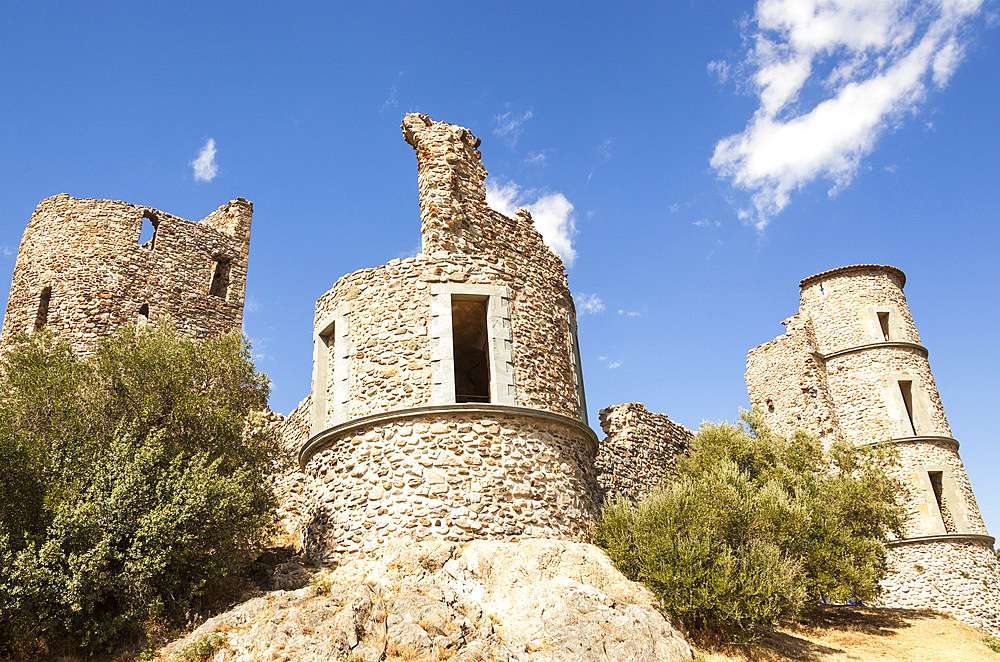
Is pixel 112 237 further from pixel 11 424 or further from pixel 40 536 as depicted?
pixel 40 536

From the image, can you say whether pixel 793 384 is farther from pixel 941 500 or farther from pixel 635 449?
pixel 635 449

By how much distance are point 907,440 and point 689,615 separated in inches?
571

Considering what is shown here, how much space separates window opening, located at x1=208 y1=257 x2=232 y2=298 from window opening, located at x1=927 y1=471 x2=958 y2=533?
21.7 metres

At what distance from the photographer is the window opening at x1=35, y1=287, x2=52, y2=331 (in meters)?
17.8

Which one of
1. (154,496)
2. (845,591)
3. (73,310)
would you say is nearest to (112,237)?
(73,310)

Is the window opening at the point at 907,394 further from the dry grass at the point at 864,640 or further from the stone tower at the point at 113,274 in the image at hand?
the stone tower at the point at 113,274

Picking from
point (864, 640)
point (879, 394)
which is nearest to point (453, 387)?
point (864, 640)

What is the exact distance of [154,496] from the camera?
9.35 meters

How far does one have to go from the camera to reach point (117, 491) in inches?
356

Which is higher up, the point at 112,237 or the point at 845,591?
the point at 112,237

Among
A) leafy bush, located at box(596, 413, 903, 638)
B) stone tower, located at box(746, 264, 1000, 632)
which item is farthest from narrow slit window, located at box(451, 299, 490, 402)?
stone tower, located at box(746, 264, 1000, 632)

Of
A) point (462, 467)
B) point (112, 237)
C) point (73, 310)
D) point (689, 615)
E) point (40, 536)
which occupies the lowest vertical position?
point (689, 615)

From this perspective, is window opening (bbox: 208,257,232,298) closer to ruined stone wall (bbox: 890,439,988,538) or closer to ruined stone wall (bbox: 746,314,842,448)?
ruined stone wall (bbox: 746,314,842,448)

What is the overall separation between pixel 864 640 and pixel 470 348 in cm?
989
